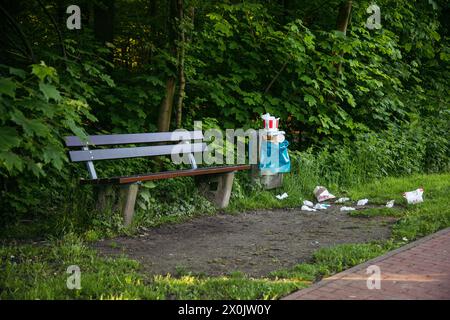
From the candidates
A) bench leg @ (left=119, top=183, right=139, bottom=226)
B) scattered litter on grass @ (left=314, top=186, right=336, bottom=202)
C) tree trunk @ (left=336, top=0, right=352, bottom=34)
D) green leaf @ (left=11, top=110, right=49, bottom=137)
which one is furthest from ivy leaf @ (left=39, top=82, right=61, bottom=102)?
tree trunk @ (left=336, top=0, right=352, bottom=34)

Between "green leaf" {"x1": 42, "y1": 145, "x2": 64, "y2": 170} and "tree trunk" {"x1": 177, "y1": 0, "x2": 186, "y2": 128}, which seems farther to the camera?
"tree trunk" {"x1": 177, "y1": 0, "x2": 186, "y2": 128}

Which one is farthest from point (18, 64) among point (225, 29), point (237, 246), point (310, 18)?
point (310, 18)

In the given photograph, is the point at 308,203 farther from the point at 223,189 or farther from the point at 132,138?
the point at 132,138

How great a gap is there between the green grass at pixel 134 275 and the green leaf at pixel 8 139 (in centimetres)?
113

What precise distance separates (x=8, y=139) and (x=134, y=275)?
62.6 inches

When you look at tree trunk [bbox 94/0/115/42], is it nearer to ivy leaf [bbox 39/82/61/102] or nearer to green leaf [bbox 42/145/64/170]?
green leaf [bbox 42/145/64/170]

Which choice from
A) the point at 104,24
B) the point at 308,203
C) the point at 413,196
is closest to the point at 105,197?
the point at 308,203

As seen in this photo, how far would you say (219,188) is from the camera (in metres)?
8.50

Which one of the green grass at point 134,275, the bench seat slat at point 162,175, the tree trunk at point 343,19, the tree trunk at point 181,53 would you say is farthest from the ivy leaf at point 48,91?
the tree trunk at point 343,19

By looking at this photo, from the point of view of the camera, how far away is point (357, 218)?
7.96 metres

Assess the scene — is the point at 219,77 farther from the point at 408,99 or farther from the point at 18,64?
the point at 408,99

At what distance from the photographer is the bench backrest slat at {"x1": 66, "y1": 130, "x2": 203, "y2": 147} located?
684cm

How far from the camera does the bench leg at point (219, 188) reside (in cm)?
846

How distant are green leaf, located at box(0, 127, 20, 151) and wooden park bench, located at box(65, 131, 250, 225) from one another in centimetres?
154
